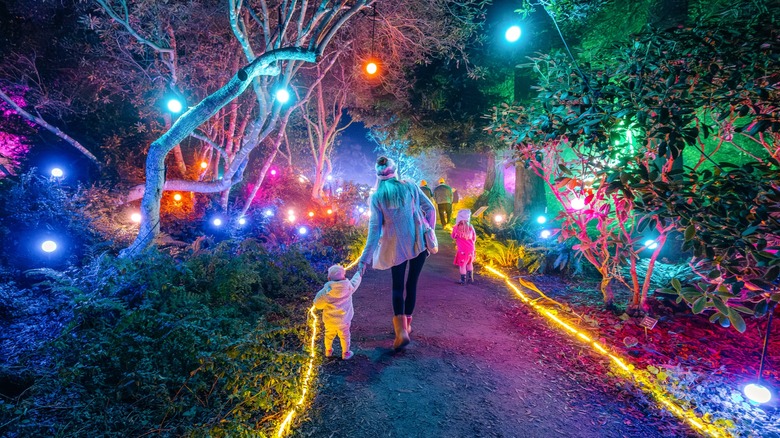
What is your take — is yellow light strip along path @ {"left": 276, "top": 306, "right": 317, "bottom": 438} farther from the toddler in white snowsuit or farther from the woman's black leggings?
the woman's black leggings

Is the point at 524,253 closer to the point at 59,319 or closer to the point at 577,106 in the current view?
the point at 577,106

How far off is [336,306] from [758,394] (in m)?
3.69

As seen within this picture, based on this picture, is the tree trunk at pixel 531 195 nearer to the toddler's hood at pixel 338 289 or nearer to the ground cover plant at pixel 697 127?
the ground cover plant at pixel 697 127

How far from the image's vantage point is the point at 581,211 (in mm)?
4918

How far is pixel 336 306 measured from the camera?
3604 millimetres

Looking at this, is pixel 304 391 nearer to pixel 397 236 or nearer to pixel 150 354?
pixel 150 354

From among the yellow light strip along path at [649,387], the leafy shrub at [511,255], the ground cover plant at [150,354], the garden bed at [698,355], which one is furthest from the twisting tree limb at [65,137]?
the garden bed at [698,355]

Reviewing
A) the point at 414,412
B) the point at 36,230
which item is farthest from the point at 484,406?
the point at 36,230

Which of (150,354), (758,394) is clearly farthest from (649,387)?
(150,354)

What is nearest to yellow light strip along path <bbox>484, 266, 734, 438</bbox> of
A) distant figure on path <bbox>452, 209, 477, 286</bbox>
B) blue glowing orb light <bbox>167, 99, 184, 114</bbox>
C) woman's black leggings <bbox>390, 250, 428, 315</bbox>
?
distant figure on path <bbox>452, 209, 477, 286</bbox>

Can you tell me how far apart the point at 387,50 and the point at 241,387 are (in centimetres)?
1050

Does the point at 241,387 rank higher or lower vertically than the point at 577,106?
lower

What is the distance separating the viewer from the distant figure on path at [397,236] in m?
3.82

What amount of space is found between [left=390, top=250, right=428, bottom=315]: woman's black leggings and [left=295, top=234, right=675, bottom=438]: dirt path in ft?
1.55
